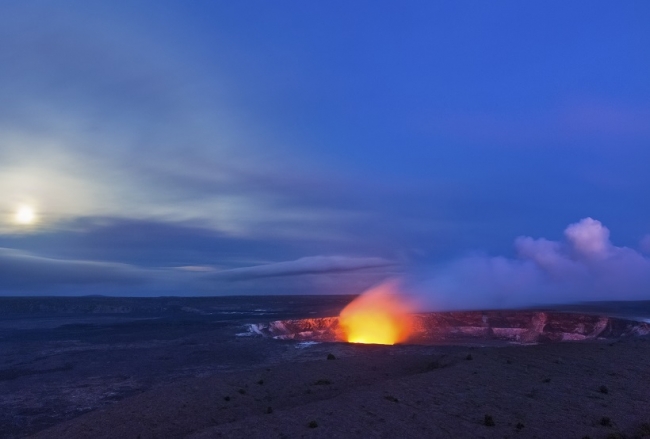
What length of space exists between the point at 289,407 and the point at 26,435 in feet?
37.5

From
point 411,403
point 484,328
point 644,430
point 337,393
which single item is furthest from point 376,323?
point 644,430

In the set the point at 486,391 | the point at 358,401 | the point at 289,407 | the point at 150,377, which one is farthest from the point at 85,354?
the point at 486,391

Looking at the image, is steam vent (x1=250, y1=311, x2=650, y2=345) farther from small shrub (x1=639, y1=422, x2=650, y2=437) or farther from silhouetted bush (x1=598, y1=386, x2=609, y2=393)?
small shrub (x1=639, y1=422, x2=650, y2=437)

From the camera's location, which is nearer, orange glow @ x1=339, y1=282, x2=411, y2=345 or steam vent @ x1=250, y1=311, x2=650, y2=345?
steam vent @ x1=250, y1=311, x2=650, y2=345

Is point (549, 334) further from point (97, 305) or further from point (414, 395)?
point (97, 305)

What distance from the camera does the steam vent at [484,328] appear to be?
201ft

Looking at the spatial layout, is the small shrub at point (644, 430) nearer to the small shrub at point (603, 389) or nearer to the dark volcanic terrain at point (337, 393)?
the dark volcanic terrain at point (337, 393)

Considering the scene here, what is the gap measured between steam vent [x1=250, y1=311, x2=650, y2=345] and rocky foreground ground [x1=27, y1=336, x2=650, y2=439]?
29.0 metres

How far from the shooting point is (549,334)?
2522 inches

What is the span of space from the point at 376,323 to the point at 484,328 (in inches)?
565

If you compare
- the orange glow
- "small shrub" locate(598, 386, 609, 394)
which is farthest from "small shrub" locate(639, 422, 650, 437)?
the orange glow

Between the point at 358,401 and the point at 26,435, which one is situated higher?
the point at 358,401

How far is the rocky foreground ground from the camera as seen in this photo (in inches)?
746

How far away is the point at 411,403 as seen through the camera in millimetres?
22188
